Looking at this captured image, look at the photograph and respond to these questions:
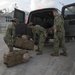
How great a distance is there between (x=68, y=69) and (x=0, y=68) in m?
2.42

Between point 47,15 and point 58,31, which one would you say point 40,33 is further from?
point 47,15

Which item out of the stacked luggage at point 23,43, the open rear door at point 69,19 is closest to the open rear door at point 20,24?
the stacked luggage at point 23,43

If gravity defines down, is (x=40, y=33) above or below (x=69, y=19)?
below

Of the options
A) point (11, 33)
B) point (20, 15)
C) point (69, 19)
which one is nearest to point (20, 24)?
point (20, 15)

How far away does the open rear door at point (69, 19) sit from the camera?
30.8ft

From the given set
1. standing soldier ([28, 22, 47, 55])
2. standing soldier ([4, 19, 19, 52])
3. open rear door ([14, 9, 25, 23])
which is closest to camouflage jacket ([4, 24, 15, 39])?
standing soldier ([4, 19, 19, 52])

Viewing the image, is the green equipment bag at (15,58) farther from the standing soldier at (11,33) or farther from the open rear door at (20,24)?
the open rear door at (20,24)

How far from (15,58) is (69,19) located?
11.5 feet

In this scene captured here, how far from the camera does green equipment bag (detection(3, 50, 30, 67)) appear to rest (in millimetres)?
7293

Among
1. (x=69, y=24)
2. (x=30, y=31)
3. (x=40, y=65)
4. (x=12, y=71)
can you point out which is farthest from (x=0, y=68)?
(x=69, y=24)

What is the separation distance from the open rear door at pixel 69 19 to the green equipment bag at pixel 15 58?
8.81 ft

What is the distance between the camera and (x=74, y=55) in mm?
8547

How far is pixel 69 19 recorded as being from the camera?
31.3 feet

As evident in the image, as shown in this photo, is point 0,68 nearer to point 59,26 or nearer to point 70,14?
point 59,26
